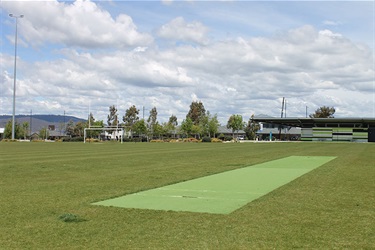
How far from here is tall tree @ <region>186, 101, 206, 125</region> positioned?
6499 inches

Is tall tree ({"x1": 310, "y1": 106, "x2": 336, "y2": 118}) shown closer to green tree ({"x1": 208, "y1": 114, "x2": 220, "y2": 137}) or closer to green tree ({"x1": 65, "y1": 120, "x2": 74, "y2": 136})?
green tree ({"x1": 208, "y1": 114, "x2": 220, "y2": 137})

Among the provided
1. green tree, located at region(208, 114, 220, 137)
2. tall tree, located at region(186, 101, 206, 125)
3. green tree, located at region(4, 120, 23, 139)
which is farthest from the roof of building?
green tree, located at region(4, 120, 23, 139)

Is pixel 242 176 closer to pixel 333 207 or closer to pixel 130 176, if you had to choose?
pixel 130 176

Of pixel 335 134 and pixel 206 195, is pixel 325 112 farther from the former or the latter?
pixel 206 195

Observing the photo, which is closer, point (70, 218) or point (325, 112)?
point (70, 218)

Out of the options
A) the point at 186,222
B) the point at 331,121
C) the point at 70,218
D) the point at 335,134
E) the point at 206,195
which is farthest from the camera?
the point at 331,121

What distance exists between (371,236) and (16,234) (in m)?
5.91

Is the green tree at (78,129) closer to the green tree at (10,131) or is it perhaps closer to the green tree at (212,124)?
the green tree at (10,131)

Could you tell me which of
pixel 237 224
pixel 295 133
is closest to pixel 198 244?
pixel 237 224

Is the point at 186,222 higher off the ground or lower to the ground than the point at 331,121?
lower

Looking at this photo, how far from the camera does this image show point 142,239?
7070 mm

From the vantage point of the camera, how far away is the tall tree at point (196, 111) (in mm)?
165062

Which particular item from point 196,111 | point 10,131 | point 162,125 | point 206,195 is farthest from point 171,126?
point 206,195

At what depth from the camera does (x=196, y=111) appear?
545 ft
